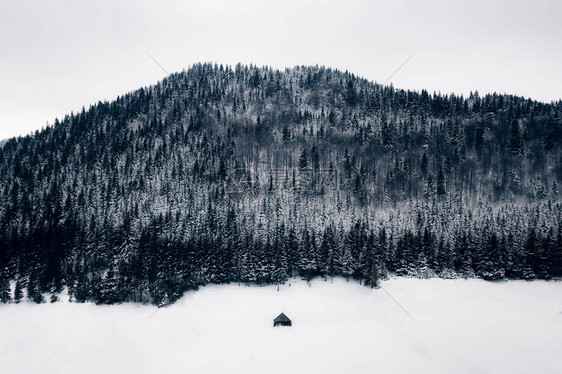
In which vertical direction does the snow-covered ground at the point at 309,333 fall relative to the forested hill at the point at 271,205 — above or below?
below

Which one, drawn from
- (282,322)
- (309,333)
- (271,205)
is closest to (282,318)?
(282,322)

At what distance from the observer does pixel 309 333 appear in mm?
58969

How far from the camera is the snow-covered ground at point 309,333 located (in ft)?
154

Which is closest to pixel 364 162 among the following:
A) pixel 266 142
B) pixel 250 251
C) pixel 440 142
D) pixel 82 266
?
pixel 440 142

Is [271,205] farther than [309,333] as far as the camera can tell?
Yes

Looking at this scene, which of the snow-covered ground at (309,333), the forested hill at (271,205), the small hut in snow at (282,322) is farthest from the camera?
the forested hill at (271,205)

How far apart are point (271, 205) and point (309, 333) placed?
84.4 metres

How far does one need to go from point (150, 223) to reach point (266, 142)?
335 ft

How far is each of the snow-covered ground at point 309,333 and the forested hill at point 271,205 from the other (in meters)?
9.16

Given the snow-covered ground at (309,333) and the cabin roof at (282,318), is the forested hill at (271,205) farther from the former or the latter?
the cabin roof at (282,318)

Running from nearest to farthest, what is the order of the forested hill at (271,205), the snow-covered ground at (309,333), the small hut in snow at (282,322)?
the snow-covered ground at (309,333) → the small hut in snow at (282,322) → the forested hill at (271,205)

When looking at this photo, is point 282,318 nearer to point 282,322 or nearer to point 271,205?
point 282,322

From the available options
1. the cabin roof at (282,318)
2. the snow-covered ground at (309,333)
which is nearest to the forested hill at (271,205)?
the snow-covered ground at (309,333)

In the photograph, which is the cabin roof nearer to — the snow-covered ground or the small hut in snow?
the small hut in snow
